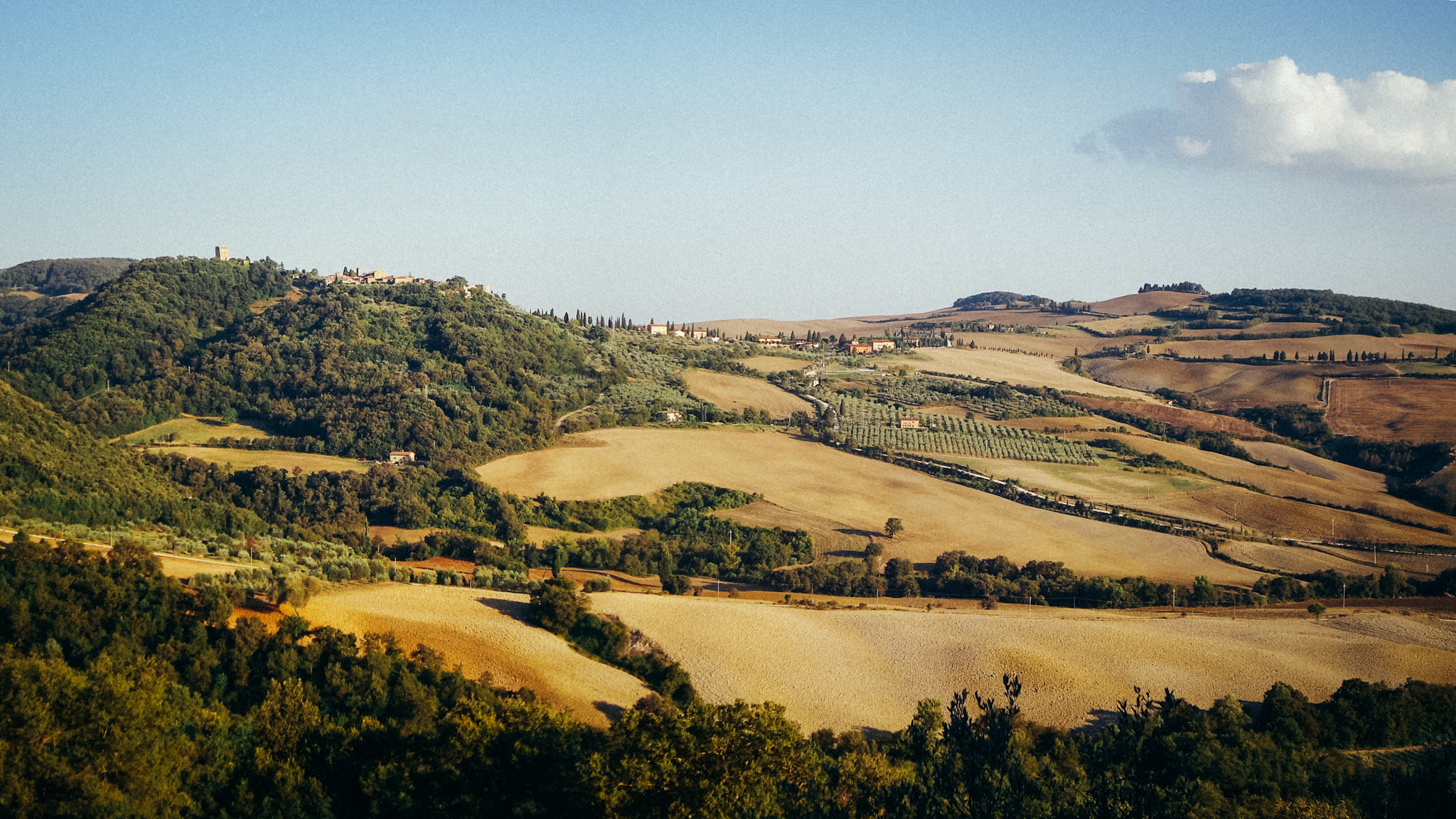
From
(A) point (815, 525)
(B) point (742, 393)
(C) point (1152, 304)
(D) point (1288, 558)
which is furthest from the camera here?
(C) point (1152, 304)

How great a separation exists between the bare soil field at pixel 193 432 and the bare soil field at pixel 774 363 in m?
50.3

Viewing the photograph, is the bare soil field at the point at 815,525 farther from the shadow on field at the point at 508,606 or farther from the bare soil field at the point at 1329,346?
the bare soil field at the point at 1329,346

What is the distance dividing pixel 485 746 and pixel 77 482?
3577cm

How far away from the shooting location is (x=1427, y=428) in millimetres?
88125

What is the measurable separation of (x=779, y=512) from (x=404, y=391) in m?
33.0

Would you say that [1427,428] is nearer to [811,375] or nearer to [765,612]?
[811,375]

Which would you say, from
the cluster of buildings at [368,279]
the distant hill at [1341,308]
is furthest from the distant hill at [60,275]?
the distant hill at [1341,308]

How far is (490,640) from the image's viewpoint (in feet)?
128

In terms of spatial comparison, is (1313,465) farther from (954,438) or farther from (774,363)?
(774,363)

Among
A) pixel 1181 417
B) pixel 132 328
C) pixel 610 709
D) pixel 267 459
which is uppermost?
pixel 132 328

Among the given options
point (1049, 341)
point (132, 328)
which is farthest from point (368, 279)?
point (1049, 341)

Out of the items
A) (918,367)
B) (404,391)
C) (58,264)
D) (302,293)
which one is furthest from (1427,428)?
(58,264)

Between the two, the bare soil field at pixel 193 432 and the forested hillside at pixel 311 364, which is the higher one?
the forested hillside at pixel 311 364

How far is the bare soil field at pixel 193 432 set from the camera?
7638 cm
